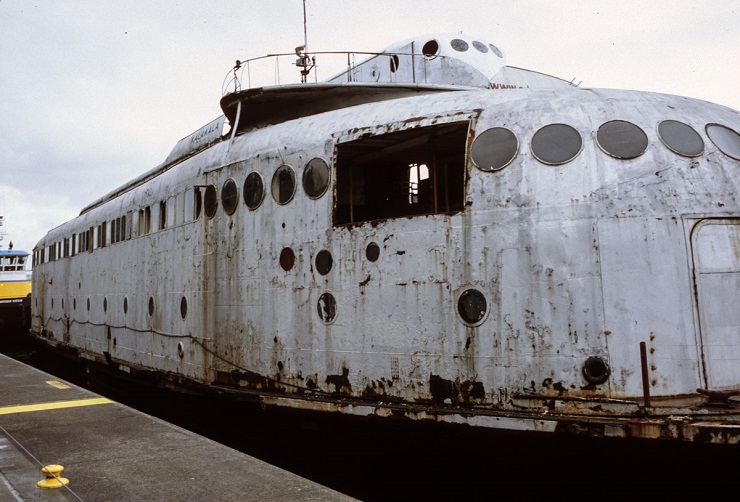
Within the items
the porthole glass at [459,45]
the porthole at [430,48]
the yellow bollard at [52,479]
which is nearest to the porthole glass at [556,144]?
the yellow bollard at [52,479]

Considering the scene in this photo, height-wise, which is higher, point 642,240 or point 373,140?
point 373,140

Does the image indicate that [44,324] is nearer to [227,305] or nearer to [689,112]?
[227,305]

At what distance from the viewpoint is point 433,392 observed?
6.48 meters

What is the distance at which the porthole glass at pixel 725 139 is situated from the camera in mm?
6062

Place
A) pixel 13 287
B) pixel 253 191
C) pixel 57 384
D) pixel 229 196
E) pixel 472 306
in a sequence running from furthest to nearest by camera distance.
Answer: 1. pixel 13 287
2. pixel 57 384
3. pixel 229 196
4. pixel 253 191
5. pixel 472 306

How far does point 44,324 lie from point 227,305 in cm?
1736

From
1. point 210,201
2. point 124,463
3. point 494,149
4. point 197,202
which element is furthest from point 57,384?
point 494,149

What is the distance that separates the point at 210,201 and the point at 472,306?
5043mm

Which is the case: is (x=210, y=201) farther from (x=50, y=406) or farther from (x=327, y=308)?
(x=50, y=406)

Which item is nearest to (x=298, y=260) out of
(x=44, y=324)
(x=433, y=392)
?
(x=433, y=392)

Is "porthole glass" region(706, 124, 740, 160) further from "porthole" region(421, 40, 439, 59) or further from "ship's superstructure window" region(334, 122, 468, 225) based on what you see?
"porthole" region(421, 40, 439, 59)

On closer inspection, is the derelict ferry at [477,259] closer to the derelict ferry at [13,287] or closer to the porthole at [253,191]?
the porthole at [253,191]

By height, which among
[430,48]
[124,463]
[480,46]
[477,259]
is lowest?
[124,463]

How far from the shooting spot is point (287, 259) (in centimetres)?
805
